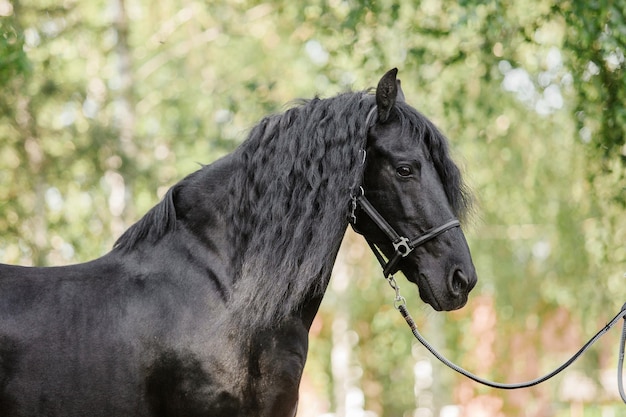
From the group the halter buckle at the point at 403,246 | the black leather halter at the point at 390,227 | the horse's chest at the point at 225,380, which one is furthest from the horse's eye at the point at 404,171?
the horse's chest at the point at 225,380

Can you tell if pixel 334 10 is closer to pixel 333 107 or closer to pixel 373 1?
pixel 373 1

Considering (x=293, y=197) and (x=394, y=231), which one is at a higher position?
(x=293, y=197)

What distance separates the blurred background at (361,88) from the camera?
9.30 m

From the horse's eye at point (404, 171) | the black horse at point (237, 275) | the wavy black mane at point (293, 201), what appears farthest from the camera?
the horse's eye at point (404, 171)

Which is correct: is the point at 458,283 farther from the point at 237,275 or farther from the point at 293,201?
the point at 237,275

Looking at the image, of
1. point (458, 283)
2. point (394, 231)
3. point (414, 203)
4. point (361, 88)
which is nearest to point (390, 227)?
point (394, 231)

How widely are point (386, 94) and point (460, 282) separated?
0.92 m

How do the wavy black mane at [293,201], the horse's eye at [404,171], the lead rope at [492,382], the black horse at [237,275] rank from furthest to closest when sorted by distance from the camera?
the lead rope at [492,382], the horse's eye at [404,171], the wavy black mane at [293,201], the black horse at [237,275]

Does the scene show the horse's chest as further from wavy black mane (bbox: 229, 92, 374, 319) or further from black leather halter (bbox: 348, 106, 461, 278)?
black leather halter (bbox: 348, 106, 461, 278)

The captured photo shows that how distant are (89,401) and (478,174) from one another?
13647 mm

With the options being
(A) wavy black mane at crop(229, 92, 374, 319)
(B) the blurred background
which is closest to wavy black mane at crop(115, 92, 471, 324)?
(A) wavy black mane at crop(229, 92, 374, 319)

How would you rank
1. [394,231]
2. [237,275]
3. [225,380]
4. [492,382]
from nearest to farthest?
[225,380] < [237,275] < [394,231] < [492,382]

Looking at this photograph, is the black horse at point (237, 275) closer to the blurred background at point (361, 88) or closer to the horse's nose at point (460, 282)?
the horse's nose at point (460, 282)

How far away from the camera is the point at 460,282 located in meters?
3.71
